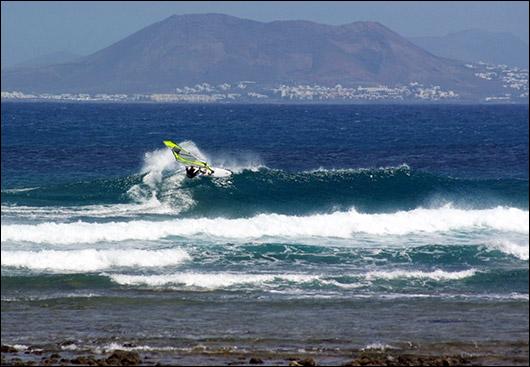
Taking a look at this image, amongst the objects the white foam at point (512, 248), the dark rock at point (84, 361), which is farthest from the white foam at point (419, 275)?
the dark rock at point (84, 361)

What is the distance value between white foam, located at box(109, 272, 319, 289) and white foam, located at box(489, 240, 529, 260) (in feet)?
24.4

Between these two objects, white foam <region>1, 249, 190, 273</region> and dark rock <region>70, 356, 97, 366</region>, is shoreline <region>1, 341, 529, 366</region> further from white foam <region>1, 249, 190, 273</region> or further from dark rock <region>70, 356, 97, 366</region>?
white foam <region>1, 249, 190, 273</region>

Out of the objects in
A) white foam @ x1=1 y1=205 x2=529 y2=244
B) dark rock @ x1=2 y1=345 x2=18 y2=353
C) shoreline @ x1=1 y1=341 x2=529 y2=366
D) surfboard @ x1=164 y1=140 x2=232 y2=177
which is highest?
surfboard @ x1=164 y1=140 x2=232 y2=177

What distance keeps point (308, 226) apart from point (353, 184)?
11060mm

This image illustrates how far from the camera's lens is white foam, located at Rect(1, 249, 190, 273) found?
96.8 feet

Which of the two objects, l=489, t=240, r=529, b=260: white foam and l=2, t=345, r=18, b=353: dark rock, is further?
l=489, t=240, r=529, b=260: white foam

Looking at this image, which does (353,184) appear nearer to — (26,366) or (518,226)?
(518,226)

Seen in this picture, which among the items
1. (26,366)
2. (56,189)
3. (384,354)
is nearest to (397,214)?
(56,189)

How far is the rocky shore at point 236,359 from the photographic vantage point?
19484mm

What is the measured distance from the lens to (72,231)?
3381cm

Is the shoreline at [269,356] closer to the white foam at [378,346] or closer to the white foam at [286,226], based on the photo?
the white foam at [378,346]

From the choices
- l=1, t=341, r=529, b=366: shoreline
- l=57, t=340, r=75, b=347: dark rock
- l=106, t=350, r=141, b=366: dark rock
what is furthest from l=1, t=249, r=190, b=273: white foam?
l=106, t=350, r=141, b=366: dark rock

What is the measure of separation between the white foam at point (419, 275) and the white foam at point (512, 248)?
3.34 metres

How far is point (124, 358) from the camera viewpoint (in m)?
19.6
